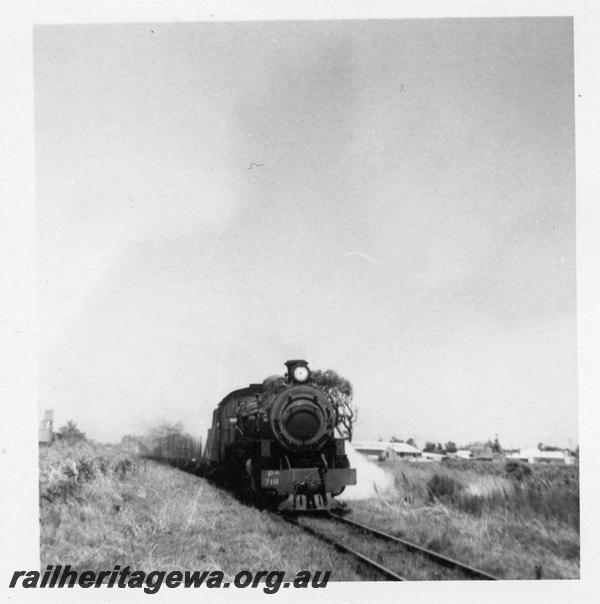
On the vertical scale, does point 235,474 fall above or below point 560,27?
below

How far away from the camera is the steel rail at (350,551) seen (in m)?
7.85

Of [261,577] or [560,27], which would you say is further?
[560,27]

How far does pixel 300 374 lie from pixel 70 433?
11623 millimetres

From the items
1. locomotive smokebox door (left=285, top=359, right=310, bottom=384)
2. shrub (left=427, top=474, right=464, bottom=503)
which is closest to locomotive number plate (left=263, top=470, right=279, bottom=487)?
locomotive smokebox door (left=285, top=359, right=310, bottom=384)

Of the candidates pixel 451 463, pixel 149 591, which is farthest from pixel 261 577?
pixel 451 463

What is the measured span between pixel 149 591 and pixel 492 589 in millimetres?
4316

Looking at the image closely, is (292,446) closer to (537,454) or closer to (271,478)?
(271,478)

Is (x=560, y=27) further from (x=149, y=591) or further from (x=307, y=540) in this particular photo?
(x=149, y=591)

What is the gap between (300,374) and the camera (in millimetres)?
13039

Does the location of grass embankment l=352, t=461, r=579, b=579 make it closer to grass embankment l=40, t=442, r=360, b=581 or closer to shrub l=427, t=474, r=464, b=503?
shrub l=427, t=474, r=464, b=503

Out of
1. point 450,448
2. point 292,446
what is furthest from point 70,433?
point 450,448

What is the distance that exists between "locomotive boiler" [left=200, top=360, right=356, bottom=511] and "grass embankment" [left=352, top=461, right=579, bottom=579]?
1098 mm

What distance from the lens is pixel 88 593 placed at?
7555 millimetres

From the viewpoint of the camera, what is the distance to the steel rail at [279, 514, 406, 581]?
7848mm
